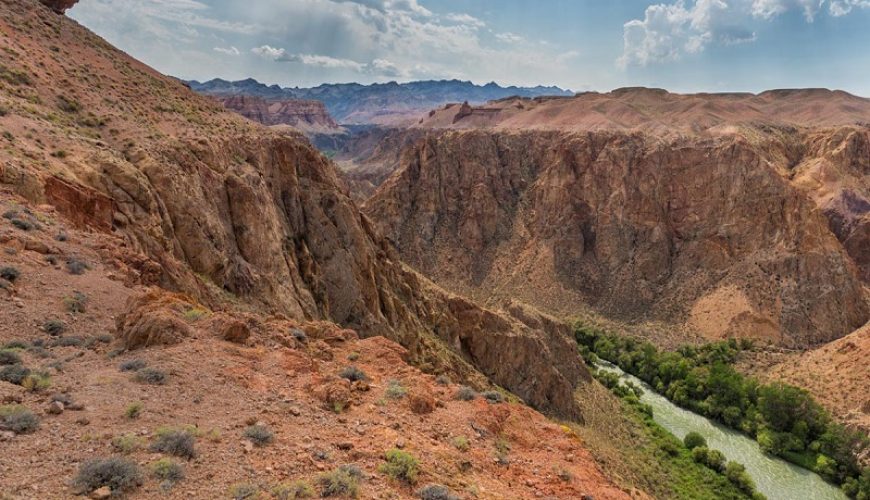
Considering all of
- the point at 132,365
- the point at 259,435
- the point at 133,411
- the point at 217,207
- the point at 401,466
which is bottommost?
the point at 401,466

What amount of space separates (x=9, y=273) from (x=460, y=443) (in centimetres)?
1405

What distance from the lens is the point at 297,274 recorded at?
34.8 m

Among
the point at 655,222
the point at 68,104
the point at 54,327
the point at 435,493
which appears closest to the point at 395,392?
the point at 435,493

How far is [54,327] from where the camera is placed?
14.7 m

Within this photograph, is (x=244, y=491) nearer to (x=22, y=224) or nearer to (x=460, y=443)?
(x=460, y=443)

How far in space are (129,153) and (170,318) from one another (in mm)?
17021

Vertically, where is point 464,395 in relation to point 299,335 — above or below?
below

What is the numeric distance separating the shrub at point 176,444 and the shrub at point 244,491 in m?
1.29

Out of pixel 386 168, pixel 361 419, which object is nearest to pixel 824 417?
pixel 361 419

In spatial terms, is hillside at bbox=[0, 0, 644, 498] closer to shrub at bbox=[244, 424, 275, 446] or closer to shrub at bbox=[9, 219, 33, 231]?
shrub at bbox=[244, 424, 275, 446]

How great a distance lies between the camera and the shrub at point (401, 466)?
10234mm

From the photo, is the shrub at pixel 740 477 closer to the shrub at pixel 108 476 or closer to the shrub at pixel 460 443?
the shrub at pixel 460 443

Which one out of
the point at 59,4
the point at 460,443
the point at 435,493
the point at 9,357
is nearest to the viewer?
the point at 435,493

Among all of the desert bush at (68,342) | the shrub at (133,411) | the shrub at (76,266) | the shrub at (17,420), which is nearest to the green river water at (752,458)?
the shrub at (133,411)
